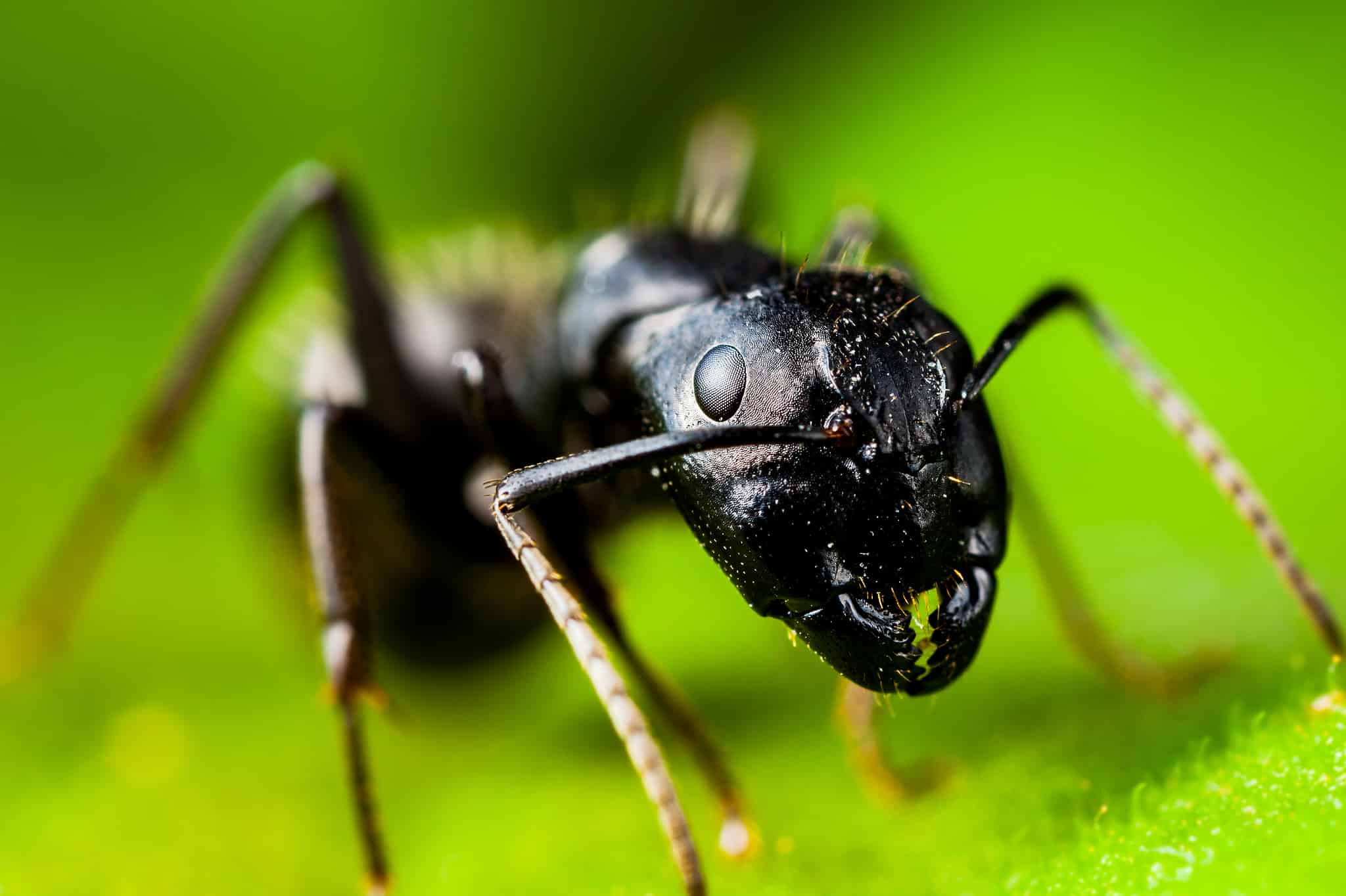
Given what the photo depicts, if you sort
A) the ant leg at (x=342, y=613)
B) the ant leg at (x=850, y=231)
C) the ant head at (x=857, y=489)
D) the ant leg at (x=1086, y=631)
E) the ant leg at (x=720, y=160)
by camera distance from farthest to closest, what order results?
1. the ant leg at (x=720, y=160)
2. the ant leg at (x=850, y=231)
3. the ant leg at (x=1086, y=631)
4. the ant leg at (x=342, y=613)
5. the ant head at (x=857, y=489)

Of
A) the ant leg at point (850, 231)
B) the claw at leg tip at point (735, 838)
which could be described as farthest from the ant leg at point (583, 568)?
the ant leg at point (850, 231)

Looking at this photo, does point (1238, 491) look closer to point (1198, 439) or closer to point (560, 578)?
point (1198, 439)

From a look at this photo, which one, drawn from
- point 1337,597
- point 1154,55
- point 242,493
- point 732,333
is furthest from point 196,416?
point 1154,55

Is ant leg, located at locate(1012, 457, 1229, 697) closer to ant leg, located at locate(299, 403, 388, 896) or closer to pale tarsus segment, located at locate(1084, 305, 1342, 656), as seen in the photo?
pale tarsus segment, located at locate(1084, 305, 1342, 656)

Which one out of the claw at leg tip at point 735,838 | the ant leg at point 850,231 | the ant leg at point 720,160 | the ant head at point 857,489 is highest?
the ant leg at point 720,160

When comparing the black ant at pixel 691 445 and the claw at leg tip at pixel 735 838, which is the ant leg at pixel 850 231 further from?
the claw at leg tip at pixel 735 838

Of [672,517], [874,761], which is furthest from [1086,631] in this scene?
[672,517]

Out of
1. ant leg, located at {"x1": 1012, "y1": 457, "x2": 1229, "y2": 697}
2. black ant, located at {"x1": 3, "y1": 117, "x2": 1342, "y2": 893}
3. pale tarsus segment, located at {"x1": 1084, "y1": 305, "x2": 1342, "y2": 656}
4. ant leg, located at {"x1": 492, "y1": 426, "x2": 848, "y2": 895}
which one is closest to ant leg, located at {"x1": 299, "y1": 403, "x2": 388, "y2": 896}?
black ant, located at {"x1": 3, "y1": 117, "x2": 1342, "y2": 893}
